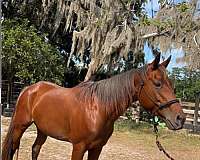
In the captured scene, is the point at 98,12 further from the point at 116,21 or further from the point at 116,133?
the point at 116,133

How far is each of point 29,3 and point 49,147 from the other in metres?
8.91

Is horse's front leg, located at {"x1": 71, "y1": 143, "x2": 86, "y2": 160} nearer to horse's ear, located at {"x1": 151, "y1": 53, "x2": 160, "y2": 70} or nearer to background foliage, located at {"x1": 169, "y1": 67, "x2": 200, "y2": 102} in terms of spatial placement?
horse's ear, located at {"x1": 151, "y1": 53, "x2": 160, "y2": 70}

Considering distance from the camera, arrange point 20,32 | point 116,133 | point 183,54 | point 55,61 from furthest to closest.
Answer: point 55,61 → point 20,32 → point 183,54 → point 116,133

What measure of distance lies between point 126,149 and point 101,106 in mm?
5002

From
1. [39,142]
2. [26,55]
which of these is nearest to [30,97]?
[39,142]

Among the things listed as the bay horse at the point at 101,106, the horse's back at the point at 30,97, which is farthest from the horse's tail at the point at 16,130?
the bay horse at the point at 101,106

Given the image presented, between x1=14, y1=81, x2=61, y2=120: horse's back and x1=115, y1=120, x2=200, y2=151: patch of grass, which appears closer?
x1=14, y1=81, x2=61, y2=120: horse's back

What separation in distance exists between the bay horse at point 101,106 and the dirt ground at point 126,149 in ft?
8.47

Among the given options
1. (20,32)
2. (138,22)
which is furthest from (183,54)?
(20,32)

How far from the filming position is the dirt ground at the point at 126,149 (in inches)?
282

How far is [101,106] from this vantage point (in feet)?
12.2

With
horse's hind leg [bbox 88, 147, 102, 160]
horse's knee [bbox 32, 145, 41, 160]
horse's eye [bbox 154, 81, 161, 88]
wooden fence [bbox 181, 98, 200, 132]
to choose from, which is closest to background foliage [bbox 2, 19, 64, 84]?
wooden fence [bbox 181, 98, 200, 132]

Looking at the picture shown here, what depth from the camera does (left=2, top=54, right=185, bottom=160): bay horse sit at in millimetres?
3482

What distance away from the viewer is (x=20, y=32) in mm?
13625
